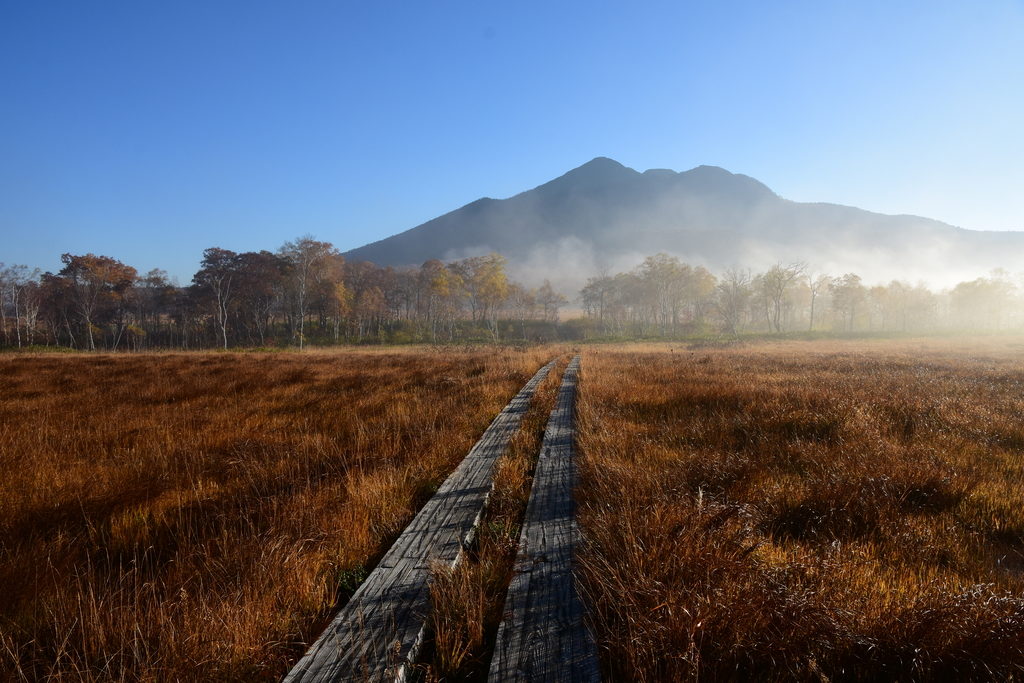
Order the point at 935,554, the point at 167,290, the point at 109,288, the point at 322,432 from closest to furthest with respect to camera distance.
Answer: the point at 935,554 → the point at 322,432 → the point at 109,288 → the point at 167,290

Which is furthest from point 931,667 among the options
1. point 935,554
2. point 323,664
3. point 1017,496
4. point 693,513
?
point 1017,496

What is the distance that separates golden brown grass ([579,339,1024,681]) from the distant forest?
43.7m

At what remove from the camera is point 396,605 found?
1.91 m

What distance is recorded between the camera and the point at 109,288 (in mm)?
47281

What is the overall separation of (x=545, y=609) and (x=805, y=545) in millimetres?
1898

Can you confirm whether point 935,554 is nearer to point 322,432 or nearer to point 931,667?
point 931,667

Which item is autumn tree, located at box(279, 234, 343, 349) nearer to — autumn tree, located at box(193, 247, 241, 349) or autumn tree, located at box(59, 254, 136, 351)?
autumn tree, located at box(193, 247, 241, 349)

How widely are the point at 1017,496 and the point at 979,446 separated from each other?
217cm

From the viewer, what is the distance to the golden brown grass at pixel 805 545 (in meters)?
1.54

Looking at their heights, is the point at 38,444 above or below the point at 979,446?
Answer: above

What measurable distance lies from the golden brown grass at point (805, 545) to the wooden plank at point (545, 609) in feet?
0.39

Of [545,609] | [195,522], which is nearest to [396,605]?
[545,609]

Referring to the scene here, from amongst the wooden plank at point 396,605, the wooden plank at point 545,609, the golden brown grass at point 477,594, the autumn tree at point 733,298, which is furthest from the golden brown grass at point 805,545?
the autumn tree at point 733,298

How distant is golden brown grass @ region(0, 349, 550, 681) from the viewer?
5.39ft
